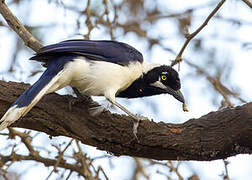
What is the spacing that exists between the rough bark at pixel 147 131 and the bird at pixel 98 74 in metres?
0.14

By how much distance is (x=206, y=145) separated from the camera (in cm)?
395

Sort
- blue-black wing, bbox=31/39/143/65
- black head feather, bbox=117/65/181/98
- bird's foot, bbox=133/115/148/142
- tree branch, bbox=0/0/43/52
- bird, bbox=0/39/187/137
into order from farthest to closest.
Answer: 1. black head feather, bbox=117/65/181/98
2. tree branch, bbox=0/0/43/52
3. blue-black wing, bbox=31/39/143/65
4. bird's foot, bbox=133/115/148/142
5. bird, bbox=0/39/187/137

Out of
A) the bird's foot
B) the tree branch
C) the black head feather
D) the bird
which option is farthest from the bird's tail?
the black head feather

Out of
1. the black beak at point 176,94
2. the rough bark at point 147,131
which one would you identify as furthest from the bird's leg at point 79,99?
the black beak at point 176,94

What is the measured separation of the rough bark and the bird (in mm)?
145

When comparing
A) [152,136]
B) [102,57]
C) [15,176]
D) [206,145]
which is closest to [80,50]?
[102,57]

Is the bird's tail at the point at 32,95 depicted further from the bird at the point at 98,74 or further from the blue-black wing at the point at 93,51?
the blue-black wing at the point at 93,51

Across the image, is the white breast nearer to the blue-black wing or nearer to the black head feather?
the blue-black wing

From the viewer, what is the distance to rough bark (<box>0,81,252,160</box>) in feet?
12.7

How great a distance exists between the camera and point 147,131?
403 cm

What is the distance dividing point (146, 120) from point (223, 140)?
0.75m

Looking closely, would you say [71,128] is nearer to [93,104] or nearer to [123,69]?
[93,104]

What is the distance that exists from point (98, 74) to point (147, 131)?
781 millimetres

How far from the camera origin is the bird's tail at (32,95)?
3.46 m
